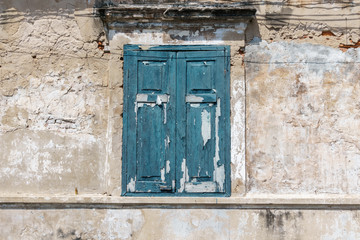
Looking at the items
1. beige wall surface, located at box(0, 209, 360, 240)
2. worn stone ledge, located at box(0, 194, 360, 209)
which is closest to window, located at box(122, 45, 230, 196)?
worn stone ledge, located at box(0, 194, 360, 209)

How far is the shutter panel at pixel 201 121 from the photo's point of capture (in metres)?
4.97

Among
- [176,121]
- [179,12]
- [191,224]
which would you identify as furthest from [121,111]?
[191,224]

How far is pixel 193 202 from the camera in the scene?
16.0 feet

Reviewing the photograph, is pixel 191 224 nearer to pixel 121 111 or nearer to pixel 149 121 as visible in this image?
pixel 149 121

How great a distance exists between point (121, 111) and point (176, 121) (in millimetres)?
607

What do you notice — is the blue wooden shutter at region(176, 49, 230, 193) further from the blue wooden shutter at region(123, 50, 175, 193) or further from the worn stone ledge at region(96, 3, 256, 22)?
the worn stone ledge at region(96, 3, 256, 22)

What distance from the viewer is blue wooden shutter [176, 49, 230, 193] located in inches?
196

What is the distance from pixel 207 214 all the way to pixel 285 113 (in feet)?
4.54

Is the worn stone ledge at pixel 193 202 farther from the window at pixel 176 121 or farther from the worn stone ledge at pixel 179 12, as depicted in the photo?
the worn stone ledge at pixel 179 12

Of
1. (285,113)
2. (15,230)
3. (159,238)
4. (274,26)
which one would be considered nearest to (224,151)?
(285,113)

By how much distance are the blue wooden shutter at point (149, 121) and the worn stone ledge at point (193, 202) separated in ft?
0.49

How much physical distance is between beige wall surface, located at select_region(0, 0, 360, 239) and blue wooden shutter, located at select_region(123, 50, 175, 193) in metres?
0.13

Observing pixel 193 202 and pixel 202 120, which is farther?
pixel 202 120

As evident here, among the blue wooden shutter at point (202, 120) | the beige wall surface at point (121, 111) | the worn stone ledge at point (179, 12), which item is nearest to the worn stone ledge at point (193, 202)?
the beige wall surface at point (121, 111)
